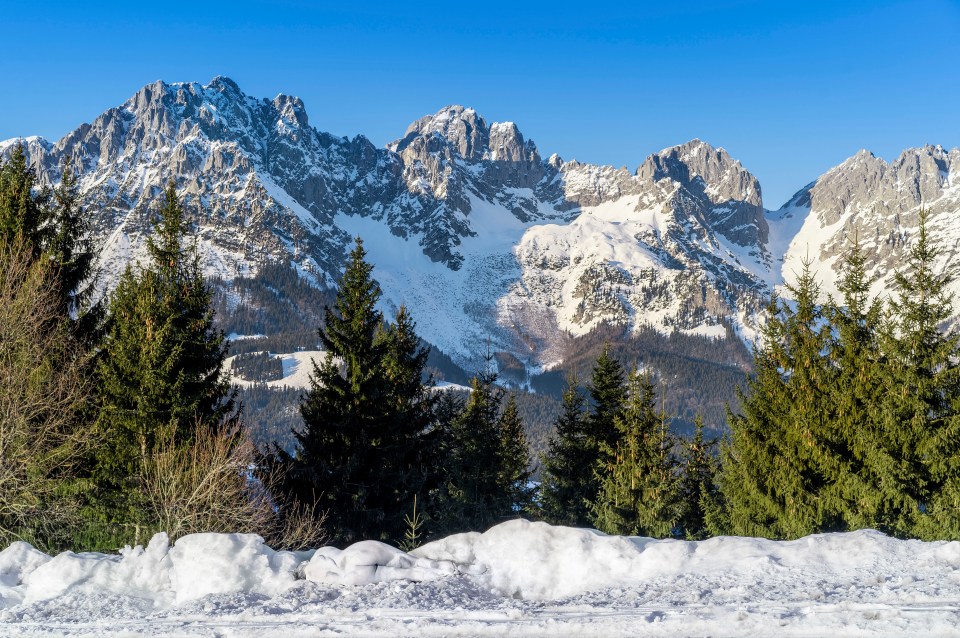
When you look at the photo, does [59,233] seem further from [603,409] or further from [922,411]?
[922,411]

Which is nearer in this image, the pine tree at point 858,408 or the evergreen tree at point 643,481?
the pine tree at point 858,408

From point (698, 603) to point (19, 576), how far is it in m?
7.87

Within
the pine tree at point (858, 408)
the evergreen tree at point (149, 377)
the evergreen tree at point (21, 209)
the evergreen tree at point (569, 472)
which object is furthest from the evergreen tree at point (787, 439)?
the evergreen tree at point (21, 209)

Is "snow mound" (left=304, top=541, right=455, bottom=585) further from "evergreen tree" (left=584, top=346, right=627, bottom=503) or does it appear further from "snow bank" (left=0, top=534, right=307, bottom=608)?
"evergreen tree" (left=584, top=346, right=627, bottom=503)

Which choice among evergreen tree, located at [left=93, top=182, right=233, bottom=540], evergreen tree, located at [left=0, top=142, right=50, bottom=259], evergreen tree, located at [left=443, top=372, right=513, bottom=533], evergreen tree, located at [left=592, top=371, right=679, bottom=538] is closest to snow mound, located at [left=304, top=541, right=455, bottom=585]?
evergreen tree, located at [left=93, top=182, right=233, bottom=540]

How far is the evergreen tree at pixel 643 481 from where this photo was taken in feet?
68.9

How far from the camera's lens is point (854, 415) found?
54.5 feet

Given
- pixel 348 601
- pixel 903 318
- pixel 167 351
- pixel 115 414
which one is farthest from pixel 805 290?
pixel 115 414

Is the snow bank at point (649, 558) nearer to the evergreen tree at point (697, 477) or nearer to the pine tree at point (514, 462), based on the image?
the evergreen tree at point (697, 477)

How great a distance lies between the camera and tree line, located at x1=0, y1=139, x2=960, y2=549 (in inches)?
586

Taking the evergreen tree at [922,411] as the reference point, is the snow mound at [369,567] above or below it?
below

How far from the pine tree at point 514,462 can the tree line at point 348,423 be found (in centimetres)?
505

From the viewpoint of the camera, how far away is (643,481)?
71.5 feet

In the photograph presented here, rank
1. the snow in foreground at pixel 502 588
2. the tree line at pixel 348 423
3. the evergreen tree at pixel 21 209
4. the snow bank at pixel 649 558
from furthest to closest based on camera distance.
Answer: the evergreen tree at pixel 21 209, the tree line at pixel 348 423, the snow bank at pixel 649 558, the snow in foreground at pixel 502 588
